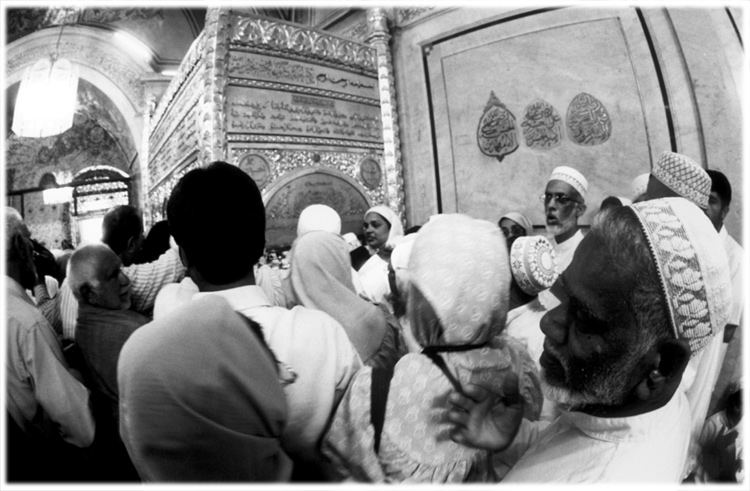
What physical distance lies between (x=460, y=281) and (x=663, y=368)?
270mm

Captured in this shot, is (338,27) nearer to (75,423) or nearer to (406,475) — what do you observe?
(75,423)

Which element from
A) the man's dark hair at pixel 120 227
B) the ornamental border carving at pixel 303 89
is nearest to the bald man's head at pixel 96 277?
the man's dark hair at pixel 120 227

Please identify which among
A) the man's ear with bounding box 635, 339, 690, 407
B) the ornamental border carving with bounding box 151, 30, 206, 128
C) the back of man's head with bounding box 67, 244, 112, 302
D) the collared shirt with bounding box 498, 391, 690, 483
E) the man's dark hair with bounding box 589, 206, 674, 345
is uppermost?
the ornamental border carving with bounding box 151, 30, 206, 128

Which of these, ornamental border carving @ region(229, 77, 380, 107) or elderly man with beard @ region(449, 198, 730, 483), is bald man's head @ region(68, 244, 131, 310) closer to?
elderly man with beard @ region(449, 198, 730, 483)

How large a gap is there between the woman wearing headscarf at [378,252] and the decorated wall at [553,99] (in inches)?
52.4

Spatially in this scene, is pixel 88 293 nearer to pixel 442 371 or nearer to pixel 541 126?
pixel 442 371

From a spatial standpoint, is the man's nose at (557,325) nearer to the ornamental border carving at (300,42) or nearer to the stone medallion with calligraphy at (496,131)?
the stone medallion with calligraphy at (496,131)

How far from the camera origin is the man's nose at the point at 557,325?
22.5 inches

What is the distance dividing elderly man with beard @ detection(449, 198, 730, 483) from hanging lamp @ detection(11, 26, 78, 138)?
213 inches

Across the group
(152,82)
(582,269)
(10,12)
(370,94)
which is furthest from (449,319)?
(10,12)

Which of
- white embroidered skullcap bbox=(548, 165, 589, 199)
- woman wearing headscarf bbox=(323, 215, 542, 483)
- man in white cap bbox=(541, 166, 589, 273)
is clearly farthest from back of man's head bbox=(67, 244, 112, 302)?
white embroidered skullcap bbox=(548, 165, 589, 199)

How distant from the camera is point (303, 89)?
152 inches

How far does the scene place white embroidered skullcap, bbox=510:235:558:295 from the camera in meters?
0.88

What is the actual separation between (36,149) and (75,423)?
9668 millimetres
